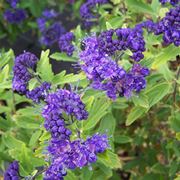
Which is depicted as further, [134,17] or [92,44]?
[134,17]

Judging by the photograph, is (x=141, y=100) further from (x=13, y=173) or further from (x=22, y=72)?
(x=13, y=173)

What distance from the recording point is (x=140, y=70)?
2.76 m

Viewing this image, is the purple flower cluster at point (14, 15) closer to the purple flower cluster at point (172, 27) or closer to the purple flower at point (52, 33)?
the purple flower at point (52, 33)

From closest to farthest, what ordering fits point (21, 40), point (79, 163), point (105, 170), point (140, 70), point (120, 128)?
point (79, 163) → point (140, 70) → point (105, 170) → point (120, 128) → point (21, 40)

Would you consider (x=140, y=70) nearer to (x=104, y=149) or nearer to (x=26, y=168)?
(x=104, y=149)

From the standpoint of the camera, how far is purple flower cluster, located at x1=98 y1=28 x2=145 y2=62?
2.68 metres

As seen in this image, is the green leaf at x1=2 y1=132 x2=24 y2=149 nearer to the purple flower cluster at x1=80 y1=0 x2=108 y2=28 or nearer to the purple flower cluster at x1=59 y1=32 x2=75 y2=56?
the purple flower cluster at x1=59 y1=32 x2=75 y2=56

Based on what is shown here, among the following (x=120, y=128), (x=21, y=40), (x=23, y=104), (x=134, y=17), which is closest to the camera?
(x=134, y=17)

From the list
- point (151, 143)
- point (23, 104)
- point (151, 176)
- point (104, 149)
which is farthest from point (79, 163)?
point (23, 104)

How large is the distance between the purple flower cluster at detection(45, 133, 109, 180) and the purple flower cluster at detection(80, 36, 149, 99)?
1.17 feet

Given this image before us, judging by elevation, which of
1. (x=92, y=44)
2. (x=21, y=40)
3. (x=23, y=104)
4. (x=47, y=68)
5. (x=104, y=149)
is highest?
(x=92, y=44)

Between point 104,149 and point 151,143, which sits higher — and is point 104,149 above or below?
above

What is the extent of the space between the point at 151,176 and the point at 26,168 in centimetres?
138

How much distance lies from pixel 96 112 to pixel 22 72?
20.8 inches
